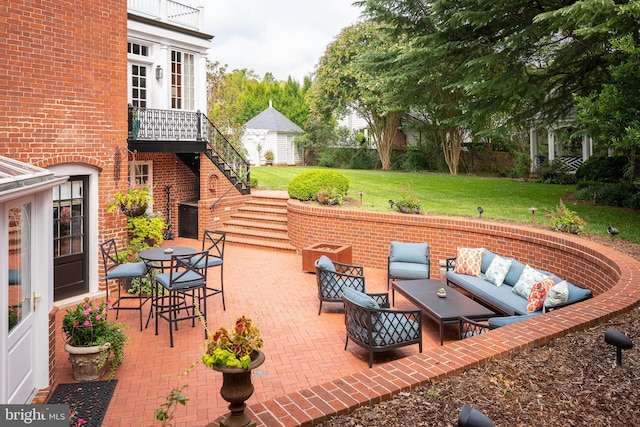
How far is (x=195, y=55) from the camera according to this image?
16719 mm

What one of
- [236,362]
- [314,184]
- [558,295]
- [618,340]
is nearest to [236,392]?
[236,362]

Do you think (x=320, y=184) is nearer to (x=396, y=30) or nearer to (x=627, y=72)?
(x=396, y=30)

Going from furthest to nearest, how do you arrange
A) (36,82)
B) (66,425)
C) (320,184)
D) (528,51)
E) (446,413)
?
1. (320,184)
2. (528,51)
3. (36,82)
4. (66,425)
5. (446,413)

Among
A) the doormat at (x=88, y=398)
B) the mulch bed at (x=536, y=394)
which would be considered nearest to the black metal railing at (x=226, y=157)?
the doormat at (x=88, y=398)

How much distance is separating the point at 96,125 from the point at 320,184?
21.3ft

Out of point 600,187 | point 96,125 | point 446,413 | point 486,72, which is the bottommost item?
point 446,413

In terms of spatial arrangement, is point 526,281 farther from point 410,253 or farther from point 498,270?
point 410,253

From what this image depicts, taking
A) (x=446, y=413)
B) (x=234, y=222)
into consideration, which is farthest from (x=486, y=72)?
(x=446, y=413)

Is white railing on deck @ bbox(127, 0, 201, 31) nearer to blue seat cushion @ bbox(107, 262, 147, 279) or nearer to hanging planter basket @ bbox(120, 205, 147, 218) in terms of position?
hanging planter basket @ bbox(120, 205, 147, 218)

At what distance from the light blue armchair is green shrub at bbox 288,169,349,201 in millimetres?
4179

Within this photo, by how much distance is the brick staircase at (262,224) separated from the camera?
1461 cm

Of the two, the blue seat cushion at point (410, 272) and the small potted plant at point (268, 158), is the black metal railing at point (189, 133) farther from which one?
the small potted plant at point (268, 158)

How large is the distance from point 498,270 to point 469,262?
736 millimetres

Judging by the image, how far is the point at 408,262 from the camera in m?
10.4
